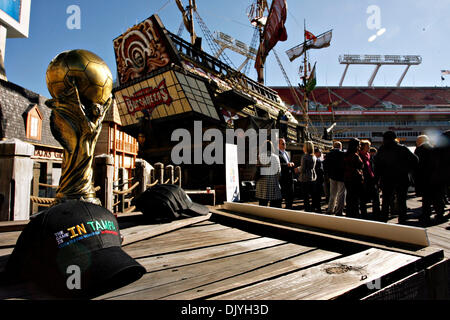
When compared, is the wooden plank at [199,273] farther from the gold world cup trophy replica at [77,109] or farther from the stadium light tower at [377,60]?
the stadium light tower at [377,60]

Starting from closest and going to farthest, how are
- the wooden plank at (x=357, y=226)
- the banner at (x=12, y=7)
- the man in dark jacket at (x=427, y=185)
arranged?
the wooden plank at (x=357, y=226) < the man in dark jacket at (x=427, y=185) < the banner at (x=12, y=7)

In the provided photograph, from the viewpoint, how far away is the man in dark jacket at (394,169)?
187 inches

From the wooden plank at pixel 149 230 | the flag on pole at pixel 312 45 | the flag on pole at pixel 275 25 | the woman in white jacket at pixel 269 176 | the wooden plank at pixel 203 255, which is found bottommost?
the wooden plank at pixel 203 255

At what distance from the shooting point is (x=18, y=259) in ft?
4.17

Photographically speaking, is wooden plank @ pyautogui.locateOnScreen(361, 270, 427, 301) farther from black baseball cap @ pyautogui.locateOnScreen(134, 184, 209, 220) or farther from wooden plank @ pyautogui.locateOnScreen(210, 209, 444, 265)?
black baseball cap @ pyautogui.locateOnScreen(134, 184, 209, 220)

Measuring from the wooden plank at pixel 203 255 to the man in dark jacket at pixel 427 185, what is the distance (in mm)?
4418

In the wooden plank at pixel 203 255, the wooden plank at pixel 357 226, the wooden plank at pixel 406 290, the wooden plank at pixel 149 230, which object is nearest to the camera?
the wooden plank at pixel 406 290

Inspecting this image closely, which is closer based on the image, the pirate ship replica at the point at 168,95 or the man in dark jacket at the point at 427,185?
the man in dark jacket at the point at 427,185

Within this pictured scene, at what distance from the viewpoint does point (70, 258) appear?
1.20 m

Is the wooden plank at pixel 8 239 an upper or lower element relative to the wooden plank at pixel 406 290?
upper

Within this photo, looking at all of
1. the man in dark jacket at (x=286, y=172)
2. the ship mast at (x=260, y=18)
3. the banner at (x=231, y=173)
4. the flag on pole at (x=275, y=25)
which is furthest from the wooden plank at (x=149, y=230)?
the ship mast at (x=260, y=18)

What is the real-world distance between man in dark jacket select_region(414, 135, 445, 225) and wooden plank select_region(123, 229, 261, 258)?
445 centimetres

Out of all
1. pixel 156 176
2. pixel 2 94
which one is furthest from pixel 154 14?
pixel 156 176
